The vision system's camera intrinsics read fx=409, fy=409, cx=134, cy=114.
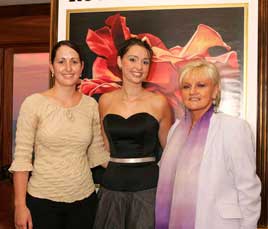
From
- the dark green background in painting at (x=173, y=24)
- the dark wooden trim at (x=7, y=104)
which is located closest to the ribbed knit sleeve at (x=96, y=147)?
the dark green background in painting at (x=173, y=24)

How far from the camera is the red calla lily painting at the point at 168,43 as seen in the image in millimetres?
2252

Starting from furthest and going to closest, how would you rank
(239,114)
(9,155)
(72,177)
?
1. (9,155)
2. (239,114)
3. (72,177)

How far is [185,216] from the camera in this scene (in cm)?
176

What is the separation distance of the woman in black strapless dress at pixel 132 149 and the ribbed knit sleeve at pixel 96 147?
0.04 metres

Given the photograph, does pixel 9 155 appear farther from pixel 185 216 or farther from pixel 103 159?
pixel 185 216

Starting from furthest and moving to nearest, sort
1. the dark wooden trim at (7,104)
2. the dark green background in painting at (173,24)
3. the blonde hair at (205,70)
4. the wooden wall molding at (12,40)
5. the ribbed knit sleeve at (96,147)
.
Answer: the dark wooden trim at (7,104) < the wooden wall molding at (12,40) < the dark green background in painting at (173,24) < the ribbed knit sleeve at (96,147) < the blonde hair at (205,70)

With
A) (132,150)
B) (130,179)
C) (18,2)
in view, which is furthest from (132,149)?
(18,2)

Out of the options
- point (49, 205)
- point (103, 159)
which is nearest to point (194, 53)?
point (103, 159)

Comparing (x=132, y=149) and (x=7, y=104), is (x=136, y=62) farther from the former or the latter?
(x=7, y=104)

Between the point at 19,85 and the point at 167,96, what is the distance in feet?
8.42

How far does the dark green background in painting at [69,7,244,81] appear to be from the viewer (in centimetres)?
225

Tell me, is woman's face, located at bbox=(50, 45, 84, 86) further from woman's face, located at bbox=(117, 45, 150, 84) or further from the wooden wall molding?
the wooden wall molding

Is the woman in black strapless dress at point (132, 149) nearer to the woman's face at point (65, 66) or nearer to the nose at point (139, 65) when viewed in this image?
the nose at point (139, 65)

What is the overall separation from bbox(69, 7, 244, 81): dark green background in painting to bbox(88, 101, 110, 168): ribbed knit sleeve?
468 mm
